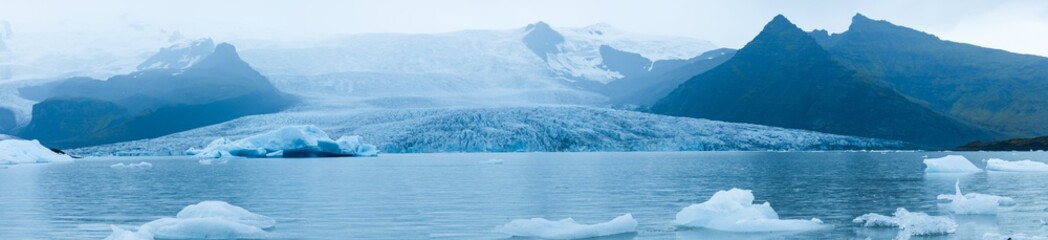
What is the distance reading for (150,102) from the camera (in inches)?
6654

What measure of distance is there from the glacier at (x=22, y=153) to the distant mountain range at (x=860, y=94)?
365ft

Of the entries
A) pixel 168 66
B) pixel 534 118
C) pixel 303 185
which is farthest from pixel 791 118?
pixel 303 185

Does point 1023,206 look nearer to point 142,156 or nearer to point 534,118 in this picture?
point 534,118

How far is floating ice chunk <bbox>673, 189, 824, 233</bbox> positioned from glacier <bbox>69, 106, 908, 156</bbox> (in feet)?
239

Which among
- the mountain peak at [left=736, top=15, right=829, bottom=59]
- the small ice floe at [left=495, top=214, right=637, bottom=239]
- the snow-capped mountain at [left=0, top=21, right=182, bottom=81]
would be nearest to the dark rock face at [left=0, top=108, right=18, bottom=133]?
the snow-capped mountain at [left=0, top=21, right=182, bottom=81]

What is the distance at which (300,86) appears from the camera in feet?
455

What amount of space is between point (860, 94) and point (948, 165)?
11952 cm

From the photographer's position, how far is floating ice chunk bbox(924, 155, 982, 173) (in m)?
45.4

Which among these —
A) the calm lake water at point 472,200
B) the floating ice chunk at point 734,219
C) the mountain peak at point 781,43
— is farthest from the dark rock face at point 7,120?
the floating ice chunk at point 734,219

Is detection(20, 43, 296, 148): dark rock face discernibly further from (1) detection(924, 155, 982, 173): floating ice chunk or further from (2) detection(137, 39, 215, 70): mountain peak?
(1) detection(924, 155, 982, 173): floating ice chunk

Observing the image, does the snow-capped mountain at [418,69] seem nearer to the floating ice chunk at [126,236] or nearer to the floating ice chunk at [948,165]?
the floating ice chunk at [948,165]

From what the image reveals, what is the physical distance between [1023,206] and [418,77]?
415 ft

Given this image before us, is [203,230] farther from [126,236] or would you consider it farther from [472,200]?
[472,200]

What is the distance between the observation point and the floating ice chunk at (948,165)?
149 ft
